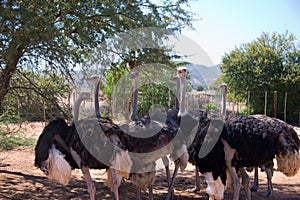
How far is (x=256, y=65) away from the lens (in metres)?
18.3

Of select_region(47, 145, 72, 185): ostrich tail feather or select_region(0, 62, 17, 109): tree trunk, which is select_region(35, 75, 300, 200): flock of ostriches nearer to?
select_region(47, 145, 72, 185): ostrich tail feather

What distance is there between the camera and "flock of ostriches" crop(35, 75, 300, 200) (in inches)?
168

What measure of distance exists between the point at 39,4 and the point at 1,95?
1505 millimetres

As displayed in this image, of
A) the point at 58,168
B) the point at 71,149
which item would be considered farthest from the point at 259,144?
the point at 58,168

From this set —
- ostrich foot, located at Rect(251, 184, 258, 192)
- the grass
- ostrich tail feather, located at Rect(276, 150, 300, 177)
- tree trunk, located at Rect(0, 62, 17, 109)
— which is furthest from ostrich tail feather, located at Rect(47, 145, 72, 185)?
ostrich foot, located at Rect(251, 184, 258, 192)

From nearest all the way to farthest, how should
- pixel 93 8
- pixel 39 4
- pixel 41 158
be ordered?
pixel 41 158, pixel 39 4, pixel 93 8

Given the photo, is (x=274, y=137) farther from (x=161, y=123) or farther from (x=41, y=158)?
(x=41, y=158)

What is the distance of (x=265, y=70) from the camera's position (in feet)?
59.4

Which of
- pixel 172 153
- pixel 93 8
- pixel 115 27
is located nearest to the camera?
pixel 172 153

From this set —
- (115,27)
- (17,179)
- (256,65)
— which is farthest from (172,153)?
(256,65)

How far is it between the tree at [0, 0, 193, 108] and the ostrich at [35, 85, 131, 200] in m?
1.06

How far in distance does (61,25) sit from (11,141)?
3723mm

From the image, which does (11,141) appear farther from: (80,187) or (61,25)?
(61,25)

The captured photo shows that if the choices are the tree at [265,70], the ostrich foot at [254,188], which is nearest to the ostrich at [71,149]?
the ostrich foot at [254,188]
